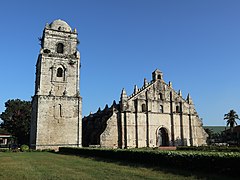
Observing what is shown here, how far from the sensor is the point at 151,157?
Answer: 17.3m

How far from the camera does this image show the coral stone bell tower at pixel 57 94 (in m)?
34.1

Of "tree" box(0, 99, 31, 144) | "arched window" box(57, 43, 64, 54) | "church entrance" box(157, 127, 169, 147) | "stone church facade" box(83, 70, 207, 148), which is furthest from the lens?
"tree" box(0, 99, 31, 144)

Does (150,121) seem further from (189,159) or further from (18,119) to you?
(18,119)

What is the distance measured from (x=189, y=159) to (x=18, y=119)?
46.5 metres

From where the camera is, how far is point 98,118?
146ft

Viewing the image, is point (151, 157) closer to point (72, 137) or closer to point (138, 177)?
point (138, 177)

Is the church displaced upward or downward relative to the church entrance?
upward

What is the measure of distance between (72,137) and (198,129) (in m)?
21.5

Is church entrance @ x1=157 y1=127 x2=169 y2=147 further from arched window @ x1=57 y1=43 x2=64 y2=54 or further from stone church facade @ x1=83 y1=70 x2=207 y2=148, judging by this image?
arched window @ x1=57 y1=43 x2=64 y2=54

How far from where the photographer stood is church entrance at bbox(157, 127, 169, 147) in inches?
1586

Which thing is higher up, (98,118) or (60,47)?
(60,47)

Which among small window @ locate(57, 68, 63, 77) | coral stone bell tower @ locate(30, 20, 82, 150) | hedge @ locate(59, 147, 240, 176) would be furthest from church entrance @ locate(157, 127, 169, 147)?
hedge @ locate(59, 147, 240, 176)

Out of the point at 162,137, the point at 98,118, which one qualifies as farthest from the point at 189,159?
the point at 98,118

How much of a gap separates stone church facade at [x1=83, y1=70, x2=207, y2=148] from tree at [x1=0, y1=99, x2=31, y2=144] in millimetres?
15878
